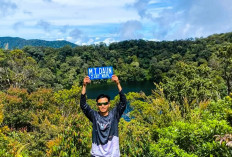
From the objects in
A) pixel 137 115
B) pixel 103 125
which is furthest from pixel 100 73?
pixel 137 115

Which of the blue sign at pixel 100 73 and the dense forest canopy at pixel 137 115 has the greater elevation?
the blue sign at pixel 100 73

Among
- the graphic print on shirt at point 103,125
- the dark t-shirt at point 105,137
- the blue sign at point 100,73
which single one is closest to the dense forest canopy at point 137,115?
the dark t-shirt at point 105,137

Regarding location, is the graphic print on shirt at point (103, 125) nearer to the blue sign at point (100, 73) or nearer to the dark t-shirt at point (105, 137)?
the dark t-shirt at point (105, 137)

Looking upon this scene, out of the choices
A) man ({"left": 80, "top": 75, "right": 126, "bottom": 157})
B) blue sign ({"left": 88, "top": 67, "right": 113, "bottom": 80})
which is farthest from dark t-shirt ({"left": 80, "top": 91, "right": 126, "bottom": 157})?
blue sign ({"left": 88, "top": 67, "right": 113, "bottom": 80})

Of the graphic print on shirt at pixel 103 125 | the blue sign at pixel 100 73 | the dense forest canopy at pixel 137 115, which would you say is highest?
the blue sign at pixel 100 73

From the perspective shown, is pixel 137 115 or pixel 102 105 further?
pixel 137 115

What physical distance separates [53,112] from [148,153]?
1640 cm

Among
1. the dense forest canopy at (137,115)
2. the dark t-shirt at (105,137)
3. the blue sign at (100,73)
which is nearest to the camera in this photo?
the dark t-shirt at (105,137)

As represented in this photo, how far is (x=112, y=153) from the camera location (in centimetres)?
289

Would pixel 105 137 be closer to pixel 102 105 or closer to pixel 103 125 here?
pixel 103 125

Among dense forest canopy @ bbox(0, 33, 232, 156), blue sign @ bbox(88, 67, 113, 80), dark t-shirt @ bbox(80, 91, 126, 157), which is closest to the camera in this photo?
dark t-shirt @ bbox(80, 91, 126, 157)

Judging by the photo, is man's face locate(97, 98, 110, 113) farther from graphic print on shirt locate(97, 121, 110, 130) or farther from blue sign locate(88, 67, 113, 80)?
blue sign locate(88, 67, 113, 80)

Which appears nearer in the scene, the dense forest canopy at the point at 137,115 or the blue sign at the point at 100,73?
the blue sign at the point at 100,73

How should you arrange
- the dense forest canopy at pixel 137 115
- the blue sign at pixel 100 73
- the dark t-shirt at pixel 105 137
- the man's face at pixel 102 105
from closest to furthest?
the dark t-shirt at pixel 105 137 → the man's face at pixel 102 105 → the blue sign at pixel 100 73 → the dense forest canopy at pixel 137 115
